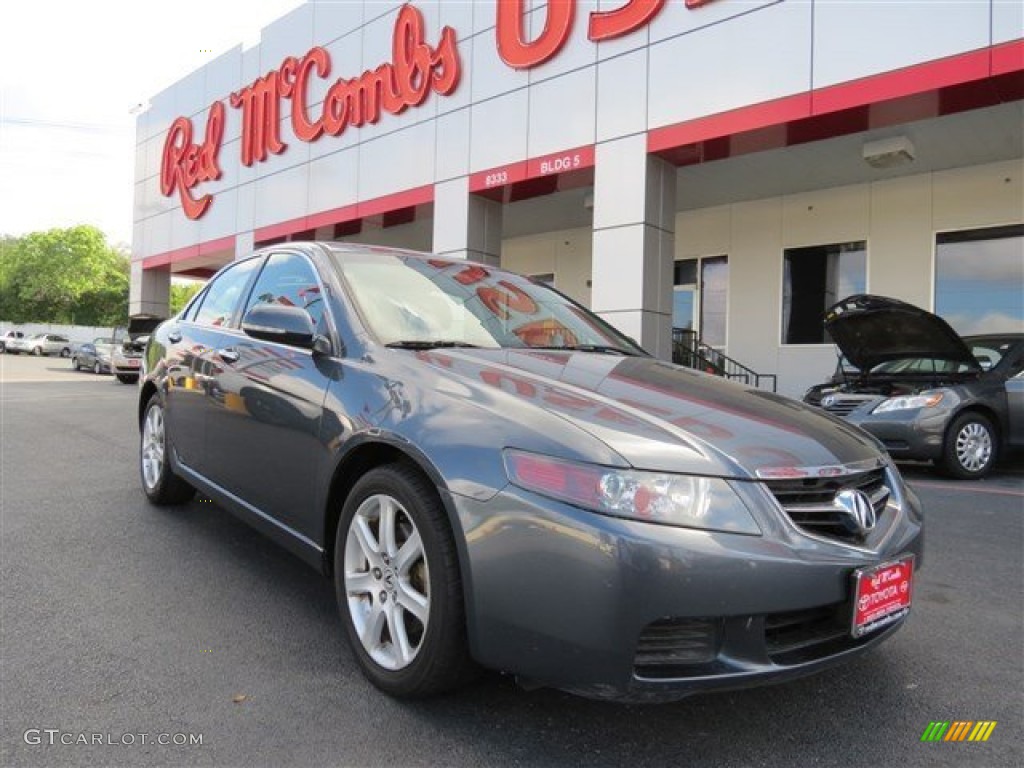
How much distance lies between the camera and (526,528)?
207 cm

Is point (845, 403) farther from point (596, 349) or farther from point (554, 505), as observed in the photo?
point (554, 505)

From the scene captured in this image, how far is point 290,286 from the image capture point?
361 cm

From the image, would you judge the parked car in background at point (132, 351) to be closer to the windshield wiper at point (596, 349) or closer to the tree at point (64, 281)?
the windshield wiper at point (596, 349)

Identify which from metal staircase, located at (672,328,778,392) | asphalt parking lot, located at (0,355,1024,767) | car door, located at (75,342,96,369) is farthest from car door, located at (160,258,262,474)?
car door, located at (75,342,96,369)

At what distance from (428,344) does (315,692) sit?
4.27 feet

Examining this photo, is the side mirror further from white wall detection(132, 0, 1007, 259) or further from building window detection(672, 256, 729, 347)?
building window detection(672, 256, 729, 347)

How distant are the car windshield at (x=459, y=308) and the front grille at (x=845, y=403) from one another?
4703 mm

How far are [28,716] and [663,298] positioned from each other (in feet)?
31.3

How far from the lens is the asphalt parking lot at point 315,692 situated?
2232 millimetres

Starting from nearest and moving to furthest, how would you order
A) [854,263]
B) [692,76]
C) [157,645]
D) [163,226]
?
1. [157,645]
2. [692,76]
3. [854,263]
4. [163,226]

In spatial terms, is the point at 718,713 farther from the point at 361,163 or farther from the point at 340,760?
the point at 361,163

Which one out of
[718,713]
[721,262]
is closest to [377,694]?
[718,713]

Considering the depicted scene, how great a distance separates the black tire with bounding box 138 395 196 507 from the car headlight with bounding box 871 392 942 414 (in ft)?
20.5

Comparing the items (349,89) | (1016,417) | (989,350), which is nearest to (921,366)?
(989,350)
